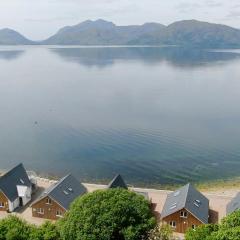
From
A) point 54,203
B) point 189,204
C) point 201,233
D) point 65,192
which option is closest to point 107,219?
point 201,233

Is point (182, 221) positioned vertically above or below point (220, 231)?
below

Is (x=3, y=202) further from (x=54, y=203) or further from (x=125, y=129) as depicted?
(x=125, y=129)

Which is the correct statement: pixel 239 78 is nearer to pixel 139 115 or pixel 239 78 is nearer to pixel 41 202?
pixel 139 115

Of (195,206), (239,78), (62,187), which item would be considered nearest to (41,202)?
(62,187)

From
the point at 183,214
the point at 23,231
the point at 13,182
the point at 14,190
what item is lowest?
the point at 14,190

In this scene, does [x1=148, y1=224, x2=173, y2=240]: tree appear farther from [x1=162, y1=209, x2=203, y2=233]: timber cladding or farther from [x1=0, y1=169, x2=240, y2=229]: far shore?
[x1=0, y1=169, x2=240, y2=229]: far shore

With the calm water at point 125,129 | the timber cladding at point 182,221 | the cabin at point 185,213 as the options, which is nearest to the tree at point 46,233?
the cabin at point 185,213

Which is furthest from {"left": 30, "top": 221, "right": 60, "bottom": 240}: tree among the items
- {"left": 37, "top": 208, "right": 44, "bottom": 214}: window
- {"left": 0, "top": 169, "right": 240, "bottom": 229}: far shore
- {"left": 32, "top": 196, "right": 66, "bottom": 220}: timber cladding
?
{"left": 37, "top": 208, "right": 44, "bottom": 214}: window
